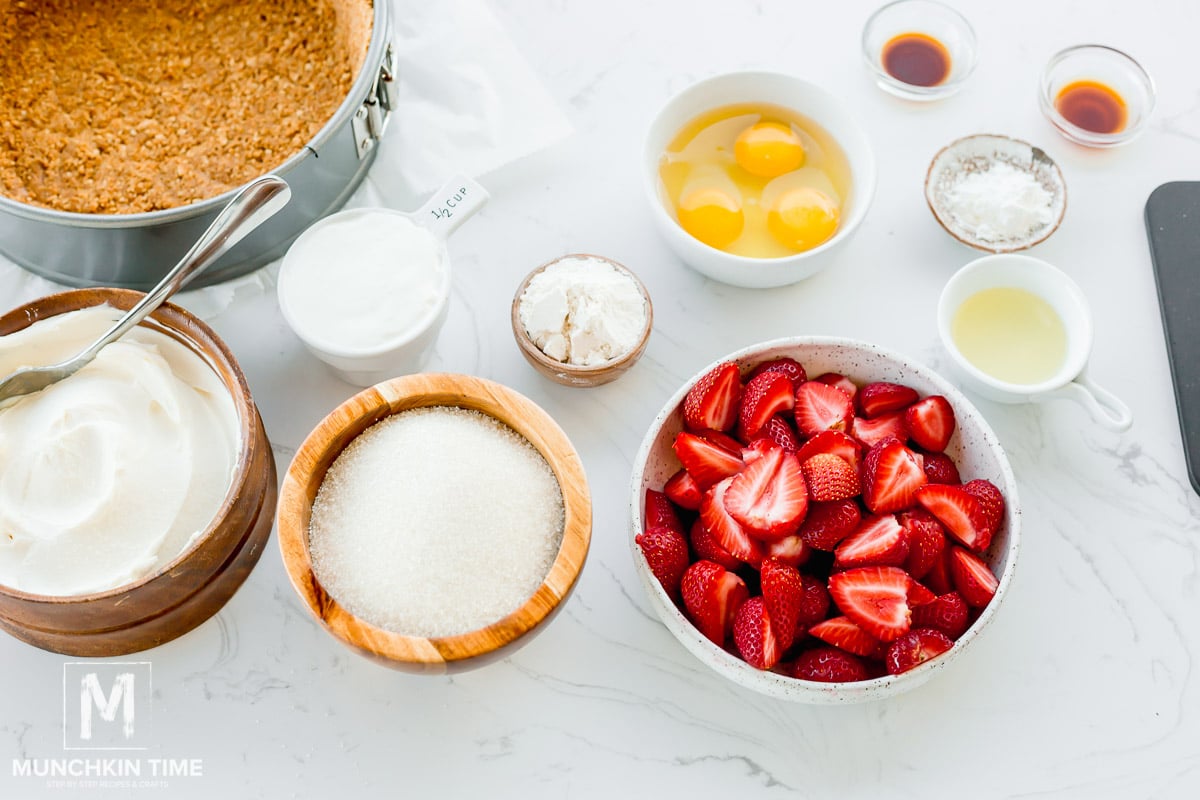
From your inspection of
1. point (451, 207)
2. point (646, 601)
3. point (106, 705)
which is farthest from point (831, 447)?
point (106, 705)

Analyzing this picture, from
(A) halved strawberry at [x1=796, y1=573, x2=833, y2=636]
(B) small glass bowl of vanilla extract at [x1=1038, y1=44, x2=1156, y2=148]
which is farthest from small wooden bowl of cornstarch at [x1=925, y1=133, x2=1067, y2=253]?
(A) halved strawberry at [x1=796, y1=573, x2=833, y2=636]

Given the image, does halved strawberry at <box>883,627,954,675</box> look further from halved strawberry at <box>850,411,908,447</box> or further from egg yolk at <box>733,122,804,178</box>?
egg yolk at <box>733,122,804,178</box>

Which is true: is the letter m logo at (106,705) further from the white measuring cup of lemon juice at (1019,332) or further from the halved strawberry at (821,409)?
the white measuring cup of lemon juice at (1019,332)

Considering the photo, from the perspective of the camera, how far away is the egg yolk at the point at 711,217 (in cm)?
134

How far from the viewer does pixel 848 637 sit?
1.08 metres

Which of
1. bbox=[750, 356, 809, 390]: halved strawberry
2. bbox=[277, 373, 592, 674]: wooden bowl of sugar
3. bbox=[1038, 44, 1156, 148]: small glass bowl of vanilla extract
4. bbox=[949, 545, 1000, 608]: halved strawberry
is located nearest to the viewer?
bbox=[277, 373, 592, 674]: wooden bowl of sugar

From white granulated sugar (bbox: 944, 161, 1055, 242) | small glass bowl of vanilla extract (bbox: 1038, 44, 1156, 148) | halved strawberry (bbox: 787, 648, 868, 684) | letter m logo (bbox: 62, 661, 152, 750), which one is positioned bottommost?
letter m logo (bbox: 62, 661, 152, 750)

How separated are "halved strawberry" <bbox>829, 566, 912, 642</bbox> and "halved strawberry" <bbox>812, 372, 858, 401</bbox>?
232 mm

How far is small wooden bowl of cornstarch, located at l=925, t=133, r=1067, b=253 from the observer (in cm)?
138

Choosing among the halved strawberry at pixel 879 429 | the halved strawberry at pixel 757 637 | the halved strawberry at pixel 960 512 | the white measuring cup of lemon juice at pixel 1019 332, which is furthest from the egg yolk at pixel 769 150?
the halved strawberry at pixel 757 637

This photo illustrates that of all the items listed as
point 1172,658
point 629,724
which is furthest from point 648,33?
point 1172,658

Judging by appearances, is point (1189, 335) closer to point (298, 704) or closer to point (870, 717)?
point (870, 717)

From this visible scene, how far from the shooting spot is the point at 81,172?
1.33m

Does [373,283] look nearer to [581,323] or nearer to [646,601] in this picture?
[581,323]
